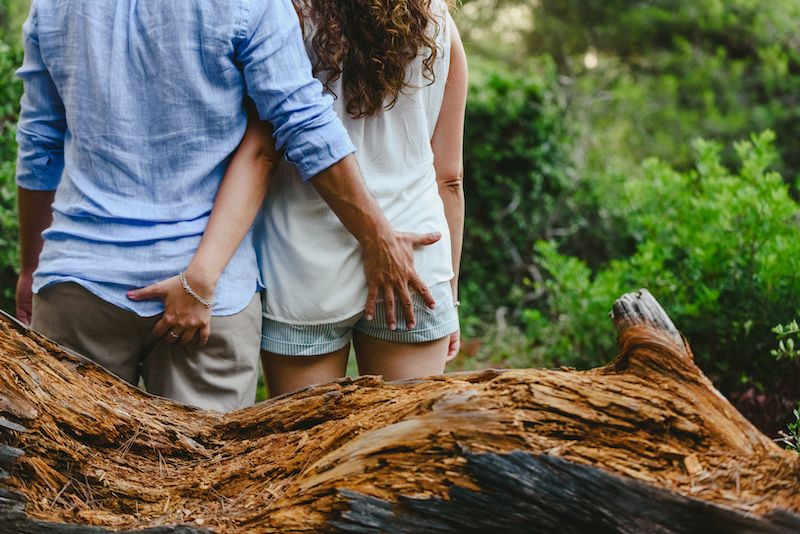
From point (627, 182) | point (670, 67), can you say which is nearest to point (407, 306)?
point (627, 182)

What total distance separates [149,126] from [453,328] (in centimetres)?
110

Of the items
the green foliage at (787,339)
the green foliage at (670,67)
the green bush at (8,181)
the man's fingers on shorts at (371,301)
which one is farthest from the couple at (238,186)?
the green foliage at (670,67)

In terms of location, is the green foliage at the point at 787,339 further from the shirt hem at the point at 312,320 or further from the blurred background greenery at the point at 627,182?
the shirt hem at the point at 312,320

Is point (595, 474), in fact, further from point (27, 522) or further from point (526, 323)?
Answer: point (526, 323)

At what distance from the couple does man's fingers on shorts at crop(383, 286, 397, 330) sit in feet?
0.04

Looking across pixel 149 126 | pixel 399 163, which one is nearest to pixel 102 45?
pixel 149 126

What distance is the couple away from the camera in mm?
2232

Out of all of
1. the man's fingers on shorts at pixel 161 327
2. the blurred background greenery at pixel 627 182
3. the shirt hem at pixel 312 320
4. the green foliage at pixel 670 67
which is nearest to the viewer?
the man's fingers on shorts at pixel 161 327

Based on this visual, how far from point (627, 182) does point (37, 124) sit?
4737 millimetres

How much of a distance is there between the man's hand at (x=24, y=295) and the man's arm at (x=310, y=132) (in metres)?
1.07

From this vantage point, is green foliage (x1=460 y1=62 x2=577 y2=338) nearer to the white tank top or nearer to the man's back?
the white tank top

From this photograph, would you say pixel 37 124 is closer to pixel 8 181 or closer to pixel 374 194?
pixel 374 194

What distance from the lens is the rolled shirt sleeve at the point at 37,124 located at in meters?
2.37

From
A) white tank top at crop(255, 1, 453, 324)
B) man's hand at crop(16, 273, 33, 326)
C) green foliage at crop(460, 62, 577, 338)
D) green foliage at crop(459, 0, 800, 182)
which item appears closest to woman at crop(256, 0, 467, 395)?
white tank top at crop(255, 1, 453, 324)
